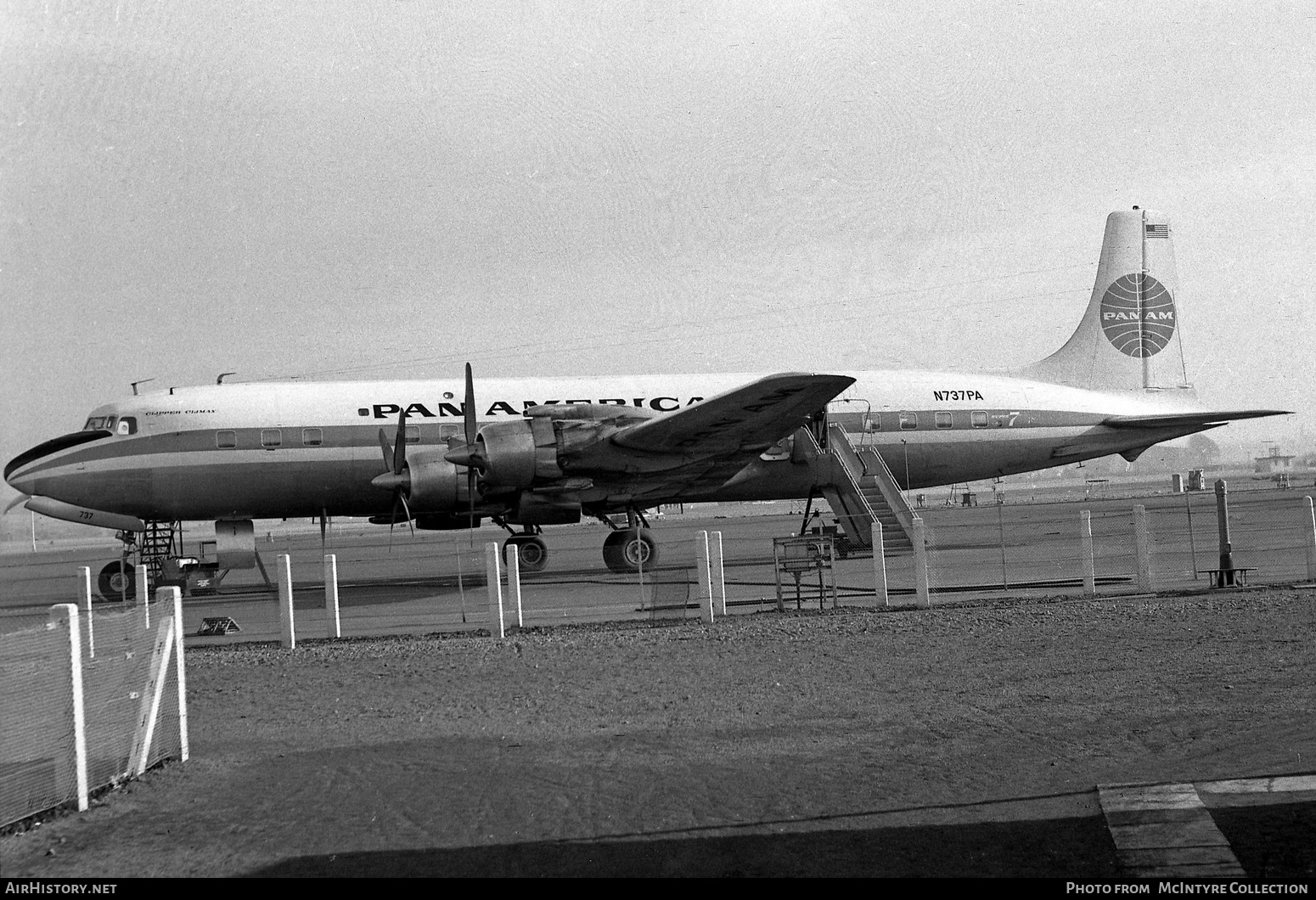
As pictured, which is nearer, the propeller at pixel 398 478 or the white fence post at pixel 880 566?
the white fence post at pixel 880 566

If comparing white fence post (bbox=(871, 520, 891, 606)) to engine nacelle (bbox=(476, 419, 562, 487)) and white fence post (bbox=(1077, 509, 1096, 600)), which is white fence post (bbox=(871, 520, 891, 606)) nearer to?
white fence post (bbox=(1077, 509, 1096, 600))

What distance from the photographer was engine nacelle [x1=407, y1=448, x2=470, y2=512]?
19.5 meters

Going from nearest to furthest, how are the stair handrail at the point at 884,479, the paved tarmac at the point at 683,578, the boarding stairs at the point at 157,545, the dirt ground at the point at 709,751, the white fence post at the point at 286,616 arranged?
1. the dirt ground at the point at 709,751
2. the white fence post at the point at 286,616
3. the paved tarmac at the point at 683,578
4. the stair handrail at the point at 884,479
5. the boarding stairs at the point at 157,545

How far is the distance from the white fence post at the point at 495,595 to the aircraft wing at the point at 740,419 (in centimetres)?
594

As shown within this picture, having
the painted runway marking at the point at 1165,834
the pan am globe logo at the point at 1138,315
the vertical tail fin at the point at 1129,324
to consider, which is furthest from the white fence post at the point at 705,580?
the pan am globe logo at the point at 1138,315

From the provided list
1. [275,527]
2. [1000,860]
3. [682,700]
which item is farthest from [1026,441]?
[275,527]

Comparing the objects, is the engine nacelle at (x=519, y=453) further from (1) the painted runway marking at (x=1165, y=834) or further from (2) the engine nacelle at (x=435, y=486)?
(1) the painted runway marking at (x=1165, y=834)

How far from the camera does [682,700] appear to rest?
9.48m

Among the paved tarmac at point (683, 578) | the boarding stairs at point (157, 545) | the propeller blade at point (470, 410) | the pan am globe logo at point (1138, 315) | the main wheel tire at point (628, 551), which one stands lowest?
the paved tarmac at point (683, 578)

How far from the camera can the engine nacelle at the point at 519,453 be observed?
19.2 meters

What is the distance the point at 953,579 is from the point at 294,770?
13001mm

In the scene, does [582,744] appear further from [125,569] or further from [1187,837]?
[125,569]

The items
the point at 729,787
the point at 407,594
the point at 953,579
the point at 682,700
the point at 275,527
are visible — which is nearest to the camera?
the point at 729,787

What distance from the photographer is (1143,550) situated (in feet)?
49.6
